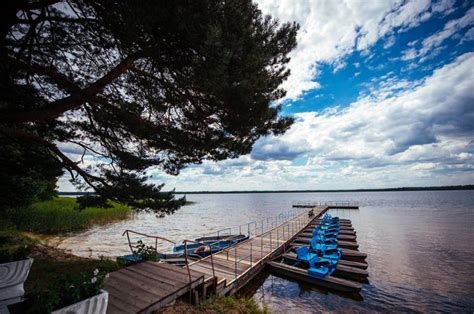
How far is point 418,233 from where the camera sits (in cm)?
2830

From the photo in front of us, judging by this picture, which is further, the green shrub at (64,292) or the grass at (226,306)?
the grass at (226,306)

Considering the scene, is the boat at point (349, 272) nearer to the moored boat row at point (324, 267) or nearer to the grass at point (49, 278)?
the moored boat row at point (324, 267)

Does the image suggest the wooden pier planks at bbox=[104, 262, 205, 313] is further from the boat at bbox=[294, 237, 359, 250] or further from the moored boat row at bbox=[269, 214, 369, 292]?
the boat at bbox=[294, 237, 359, 250]

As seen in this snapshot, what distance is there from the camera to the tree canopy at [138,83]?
5.16 metres

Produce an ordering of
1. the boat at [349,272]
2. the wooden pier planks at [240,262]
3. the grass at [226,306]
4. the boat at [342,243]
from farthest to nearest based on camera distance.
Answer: the boat at [342,243] → the boat at [349,272] → the wooden pier planks at [240,262] → the grass at [226,306]

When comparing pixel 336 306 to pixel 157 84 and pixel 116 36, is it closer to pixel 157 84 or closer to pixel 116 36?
pixel 157 84

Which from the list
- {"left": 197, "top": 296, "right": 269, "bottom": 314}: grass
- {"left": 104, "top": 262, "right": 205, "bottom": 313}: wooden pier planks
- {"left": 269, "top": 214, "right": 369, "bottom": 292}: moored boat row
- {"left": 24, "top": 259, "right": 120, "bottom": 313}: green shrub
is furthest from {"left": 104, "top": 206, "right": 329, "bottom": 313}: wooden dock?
{"left": 269, "top": 214, "right": 369, "bottom": 292}: moored boat row

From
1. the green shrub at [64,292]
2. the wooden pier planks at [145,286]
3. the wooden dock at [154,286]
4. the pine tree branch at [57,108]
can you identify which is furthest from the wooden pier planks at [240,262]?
the pine tree branch at [57,108]

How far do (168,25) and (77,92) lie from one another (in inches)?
116

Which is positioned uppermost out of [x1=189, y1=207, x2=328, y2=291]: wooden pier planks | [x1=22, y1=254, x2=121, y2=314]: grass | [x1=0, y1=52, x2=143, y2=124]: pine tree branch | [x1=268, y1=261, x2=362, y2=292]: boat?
[x1=0, y1=52, x2=143, y2=124]: pine tree branch

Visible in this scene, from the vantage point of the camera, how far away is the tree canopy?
16.9ft

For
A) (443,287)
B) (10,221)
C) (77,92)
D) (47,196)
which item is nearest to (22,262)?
(77,92)

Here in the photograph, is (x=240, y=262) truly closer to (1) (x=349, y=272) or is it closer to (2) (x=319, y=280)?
(2) (x=319, y=280)

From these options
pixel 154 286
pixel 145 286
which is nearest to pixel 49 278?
pixel 145 286
